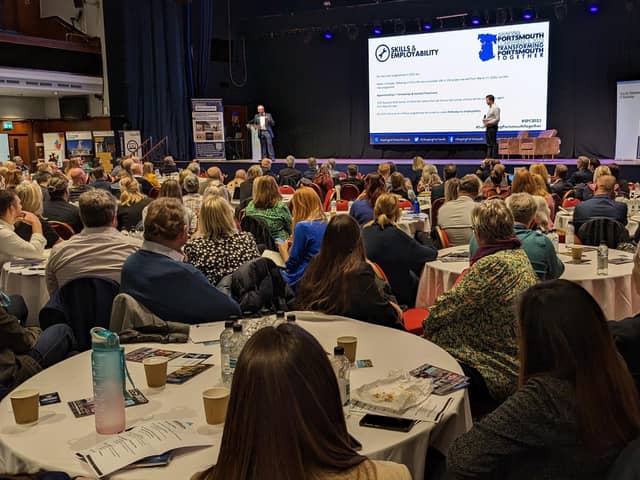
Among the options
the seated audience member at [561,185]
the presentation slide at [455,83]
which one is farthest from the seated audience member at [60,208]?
the presentation slide at [455,83]

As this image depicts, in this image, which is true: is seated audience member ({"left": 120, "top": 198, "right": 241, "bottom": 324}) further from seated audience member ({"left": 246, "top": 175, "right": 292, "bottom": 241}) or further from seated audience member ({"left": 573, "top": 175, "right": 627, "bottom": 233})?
seated audience member ({"left": 573, "top": 175, "right": 627, "bottom": 233})

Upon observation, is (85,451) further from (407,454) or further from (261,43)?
(261,43)

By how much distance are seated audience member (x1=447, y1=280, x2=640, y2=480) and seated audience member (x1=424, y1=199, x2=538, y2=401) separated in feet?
3.72

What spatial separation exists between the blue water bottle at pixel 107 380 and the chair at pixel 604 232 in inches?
180

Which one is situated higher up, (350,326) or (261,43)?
(261,43)

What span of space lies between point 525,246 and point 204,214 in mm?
2023

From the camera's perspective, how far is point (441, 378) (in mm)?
2504

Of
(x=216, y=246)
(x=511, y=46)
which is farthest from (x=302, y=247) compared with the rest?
(x=511, y=46)

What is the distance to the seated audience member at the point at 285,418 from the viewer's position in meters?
1.33

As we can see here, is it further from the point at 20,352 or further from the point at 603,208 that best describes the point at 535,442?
the point at 603,208

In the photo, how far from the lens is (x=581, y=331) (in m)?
1.78

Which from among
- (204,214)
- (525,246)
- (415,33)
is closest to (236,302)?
(204,214)

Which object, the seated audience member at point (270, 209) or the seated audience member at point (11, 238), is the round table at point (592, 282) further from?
the seated audience member at point (11, 238)

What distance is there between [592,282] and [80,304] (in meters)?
3.10
